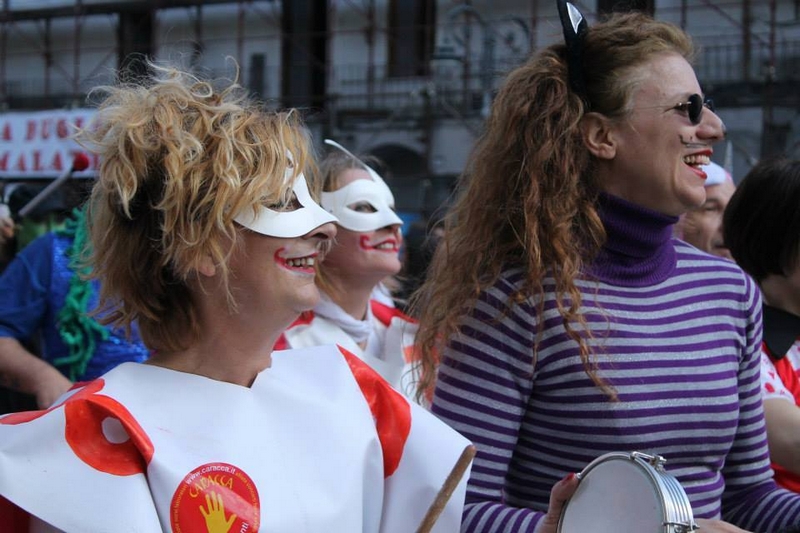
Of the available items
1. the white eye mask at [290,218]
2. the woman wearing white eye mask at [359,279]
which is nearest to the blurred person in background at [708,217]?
the woman wearing white eye mask at [359,279]

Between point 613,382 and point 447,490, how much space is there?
0.37 metres

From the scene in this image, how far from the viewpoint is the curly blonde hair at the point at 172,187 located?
179 centimetres

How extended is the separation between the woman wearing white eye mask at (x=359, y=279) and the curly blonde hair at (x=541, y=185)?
1.28 metres

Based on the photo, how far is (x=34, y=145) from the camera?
1706 centimetres

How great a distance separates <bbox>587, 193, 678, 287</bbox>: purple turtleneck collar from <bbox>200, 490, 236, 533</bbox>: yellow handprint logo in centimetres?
80

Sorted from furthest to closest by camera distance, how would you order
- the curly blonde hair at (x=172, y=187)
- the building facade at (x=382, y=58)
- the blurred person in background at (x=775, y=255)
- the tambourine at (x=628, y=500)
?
1. the building facade at (x=382, y=58)
2. the blurred person in background at (x=775, y=255)
3. the curly blonde hair at (x=172, y=187)
4. the tambourine at (x=628, y=500)

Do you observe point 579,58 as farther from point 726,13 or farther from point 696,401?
point 726,13

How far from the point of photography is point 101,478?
161cm

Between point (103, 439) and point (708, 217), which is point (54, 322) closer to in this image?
point (103, 439)

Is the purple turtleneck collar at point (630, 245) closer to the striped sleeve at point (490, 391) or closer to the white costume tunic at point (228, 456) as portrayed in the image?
the striped sleeve at point (490, 391)

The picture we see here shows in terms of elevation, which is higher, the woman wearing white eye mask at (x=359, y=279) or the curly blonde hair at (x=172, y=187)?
the curly blonde hair at (x=172, y=187)

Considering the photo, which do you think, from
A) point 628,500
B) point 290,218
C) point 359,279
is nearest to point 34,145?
point 359,279

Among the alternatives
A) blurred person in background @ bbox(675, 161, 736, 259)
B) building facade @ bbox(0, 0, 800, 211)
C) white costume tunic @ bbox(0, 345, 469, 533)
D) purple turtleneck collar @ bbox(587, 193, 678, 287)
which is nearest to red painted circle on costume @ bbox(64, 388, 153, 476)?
white costume tunic @ bbox(0, 345, 469, 533)

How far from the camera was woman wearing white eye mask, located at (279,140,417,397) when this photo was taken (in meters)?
3.38
